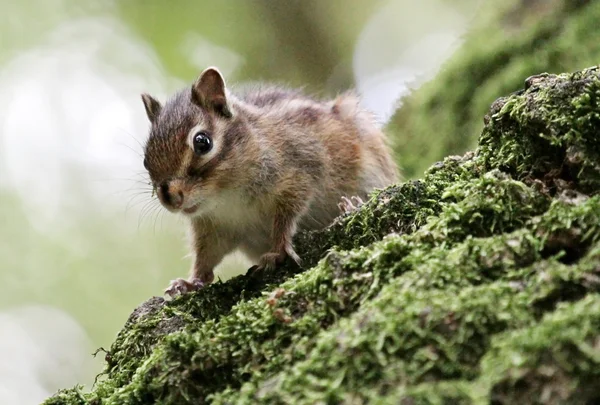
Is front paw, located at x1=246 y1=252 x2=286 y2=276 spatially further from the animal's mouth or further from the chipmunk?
the animal's mouth

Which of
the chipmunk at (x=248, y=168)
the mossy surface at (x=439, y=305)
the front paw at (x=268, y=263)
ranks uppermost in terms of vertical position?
the chipmunk at (x=248, y=168)

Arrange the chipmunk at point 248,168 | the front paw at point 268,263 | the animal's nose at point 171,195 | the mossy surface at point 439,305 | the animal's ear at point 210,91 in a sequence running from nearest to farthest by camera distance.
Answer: the mossy surface at point 439,305
the front paw at point 268,263
the animal's nose at point 171,195
the chipmunk at point 248,168
the animal's ear at point 210,91

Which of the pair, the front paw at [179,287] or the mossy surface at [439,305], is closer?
the mossy surface at [439,305]

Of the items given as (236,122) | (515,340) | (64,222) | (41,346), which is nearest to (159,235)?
(64,222)

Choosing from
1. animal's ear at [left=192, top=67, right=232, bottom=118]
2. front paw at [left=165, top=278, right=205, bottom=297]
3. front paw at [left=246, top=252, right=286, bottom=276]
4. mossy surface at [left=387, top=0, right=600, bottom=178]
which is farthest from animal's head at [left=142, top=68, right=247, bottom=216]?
mossy surface at [left=387, top=0, right=600, bottom=178]

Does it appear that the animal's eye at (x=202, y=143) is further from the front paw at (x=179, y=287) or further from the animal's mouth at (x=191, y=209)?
the front paw at (x=179, y=287)

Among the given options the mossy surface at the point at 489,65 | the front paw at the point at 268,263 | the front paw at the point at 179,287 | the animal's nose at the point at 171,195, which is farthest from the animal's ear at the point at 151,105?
the mossy surface at the point at 489,65

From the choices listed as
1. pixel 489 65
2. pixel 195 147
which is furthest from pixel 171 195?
pixel 489 65

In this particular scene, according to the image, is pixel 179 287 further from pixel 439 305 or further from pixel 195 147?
pixel 439 305
